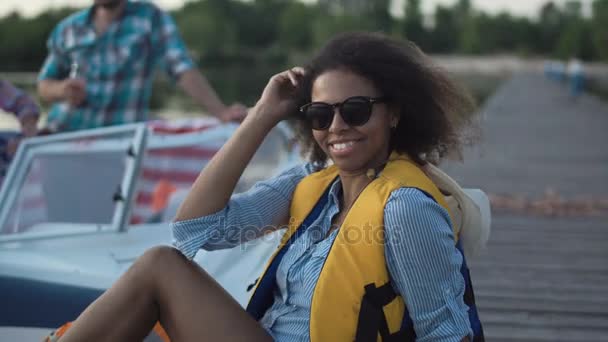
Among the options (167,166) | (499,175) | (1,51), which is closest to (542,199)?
(499,175)

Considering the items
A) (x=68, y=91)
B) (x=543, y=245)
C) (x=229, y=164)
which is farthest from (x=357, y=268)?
(x=543, y=245)

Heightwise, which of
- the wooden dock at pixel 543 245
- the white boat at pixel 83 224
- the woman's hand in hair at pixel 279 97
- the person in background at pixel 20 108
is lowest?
the wooden dock at pixel 543 245

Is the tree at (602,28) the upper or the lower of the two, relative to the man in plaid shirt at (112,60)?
lower

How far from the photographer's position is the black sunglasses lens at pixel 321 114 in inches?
82.4

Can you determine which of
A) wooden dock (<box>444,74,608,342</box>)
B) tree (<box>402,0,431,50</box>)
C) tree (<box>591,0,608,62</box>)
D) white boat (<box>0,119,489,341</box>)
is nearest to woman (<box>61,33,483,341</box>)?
white boat (<box>0,119,489,341</box>)

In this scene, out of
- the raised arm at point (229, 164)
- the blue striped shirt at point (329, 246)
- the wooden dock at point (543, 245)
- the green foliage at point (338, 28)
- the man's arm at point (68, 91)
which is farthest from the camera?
the green foliage at point (338, 28)

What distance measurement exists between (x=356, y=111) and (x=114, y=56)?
2374mm

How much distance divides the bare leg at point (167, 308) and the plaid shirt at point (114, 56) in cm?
212

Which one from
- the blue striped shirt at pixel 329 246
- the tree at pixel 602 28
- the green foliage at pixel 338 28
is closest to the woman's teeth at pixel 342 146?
the blue striped shirt at pixel 329 246

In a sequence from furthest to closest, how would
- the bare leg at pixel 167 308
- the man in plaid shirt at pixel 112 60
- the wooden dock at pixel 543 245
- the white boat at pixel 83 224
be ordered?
the man in plaid shirt at pixel 112 60 < the wooden dock at pixel 543 245 < the white boat at pixel 83 224 < the bare leg at pixel 167 308

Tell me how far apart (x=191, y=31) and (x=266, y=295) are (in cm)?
8446

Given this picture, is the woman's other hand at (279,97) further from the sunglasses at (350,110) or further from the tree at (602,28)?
the tree at (602,28)

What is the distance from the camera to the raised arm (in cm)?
219

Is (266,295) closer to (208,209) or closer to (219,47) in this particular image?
(208,209)
